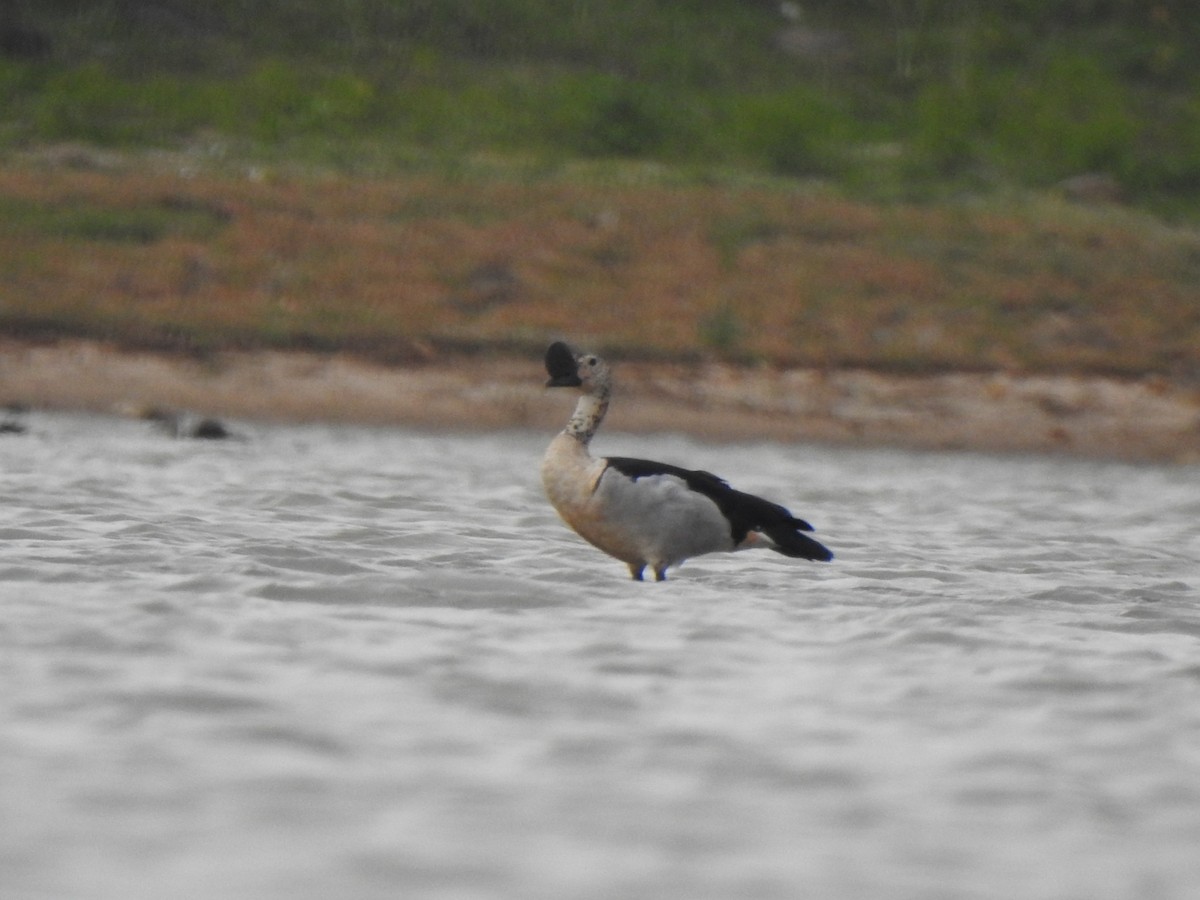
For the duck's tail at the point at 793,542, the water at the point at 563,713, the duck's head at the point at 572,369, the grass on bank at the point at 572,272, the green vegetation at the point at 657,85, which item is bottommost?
the water at the point at 563,713

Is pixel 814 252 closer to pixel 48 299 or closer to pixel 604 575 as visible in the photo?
pixel 48 299

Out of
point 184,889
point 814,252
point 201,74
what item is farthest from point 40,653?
point 201,74

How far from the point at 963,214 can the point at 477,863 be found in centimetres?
2070

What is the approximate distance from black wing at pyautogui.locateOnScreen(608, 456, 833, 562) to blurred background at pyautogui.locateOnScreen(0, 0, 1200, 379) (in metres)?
10.7

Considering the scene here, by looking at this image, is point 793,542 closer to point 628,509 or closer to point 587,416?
point 628,509

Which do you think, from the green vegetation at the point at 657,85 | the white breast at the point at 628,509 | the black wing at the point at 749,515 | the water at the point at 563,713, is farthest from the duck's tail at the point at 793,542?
the green vegetation at the point at 657,85

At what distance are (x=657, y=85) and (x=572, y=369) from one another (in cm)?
2638

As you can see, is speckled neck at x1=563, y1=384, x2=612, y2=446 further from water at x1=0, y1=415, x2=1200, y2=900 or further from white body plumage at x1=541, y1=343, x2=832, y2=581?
water at x1=0, y1=415, x2=1200, y2=900

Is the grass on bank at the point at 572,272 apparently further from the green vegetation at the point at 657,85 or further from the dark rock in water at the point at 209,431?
the dark rock in water at the point at 209,431

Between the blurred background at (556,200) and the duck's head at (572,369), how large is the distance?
1018 centimetres

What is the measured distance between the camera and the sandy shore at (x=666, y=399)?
59.3ft

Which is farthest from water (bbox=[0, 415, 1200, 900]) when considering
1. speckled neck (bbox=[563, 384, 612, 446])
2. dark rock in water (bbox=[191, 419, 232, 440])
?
dark rock in water (bbox=[191, 419, 232, 440])

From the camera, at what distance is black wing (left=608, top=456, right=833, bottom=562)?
8.87m

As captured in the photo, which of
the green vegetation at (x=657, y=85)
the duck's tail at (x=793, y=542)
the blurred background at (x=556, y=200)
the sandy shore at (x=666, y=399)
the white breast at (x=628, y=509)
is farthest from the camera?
the green vegetation at (x=657, y=85)
